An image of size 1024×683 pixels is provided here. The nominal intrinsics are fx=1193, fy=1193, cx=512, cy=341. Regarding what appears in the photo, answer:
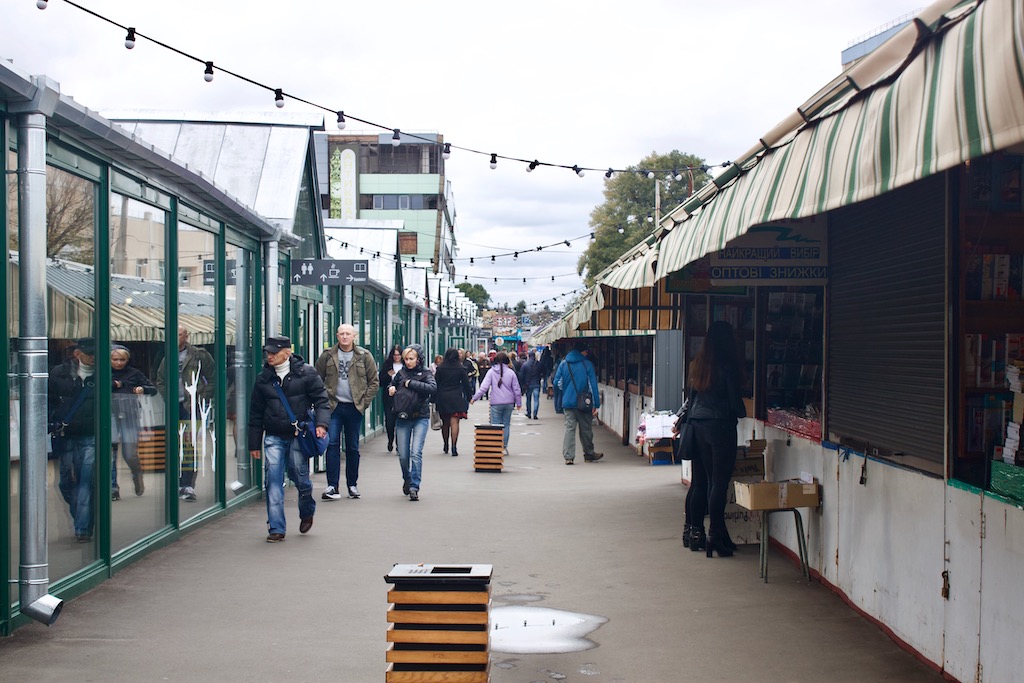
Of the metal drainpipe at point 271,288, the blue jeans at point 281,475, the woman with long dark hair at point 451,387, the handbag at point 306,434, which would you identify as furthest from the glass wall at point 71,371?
the woman with long dark hair at point 451,387

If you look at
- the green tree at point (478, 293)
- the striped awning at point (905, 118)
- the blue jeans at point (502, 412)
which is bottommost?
the blue jeans at point (502, 412)

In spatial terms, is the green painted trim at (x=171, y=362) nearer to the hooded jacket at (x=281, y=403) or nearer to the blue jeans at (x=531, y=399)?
the hooded jacket at (x=281, y=403)

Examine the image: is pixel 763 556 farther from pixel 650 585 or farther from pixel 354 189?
pixel 354 189

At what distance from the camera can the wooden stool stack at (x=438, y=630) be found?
553cm

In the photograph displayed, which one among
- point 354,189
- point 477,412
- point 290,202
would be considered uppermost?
point 354,189

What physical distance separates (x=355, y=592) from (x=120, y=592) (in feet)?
5.12

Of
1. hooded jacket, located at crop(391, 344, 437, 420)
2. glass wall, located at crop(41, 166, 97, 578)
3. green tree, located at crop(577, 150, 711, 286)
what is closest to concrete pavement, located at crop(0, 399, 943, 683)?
glass wall, located at crop(41, 166, 97, 578)

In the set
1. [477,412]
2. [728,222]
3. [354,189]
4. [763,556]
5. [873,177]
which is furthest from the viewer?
[354,189]

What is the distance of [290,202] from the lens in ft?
57.6

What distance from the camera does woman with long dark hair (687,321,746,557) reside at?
31.3 ft

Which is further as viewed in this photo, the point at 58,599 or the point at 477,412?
the point at 477,412

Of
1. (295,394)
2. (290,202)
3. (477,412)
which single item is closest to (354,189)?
(477,412)

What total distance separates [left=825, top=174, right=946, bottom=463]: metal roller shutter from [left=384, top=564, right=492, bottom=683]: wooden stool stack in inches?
100

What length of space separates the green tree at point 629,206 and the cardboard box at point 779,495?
166 feet
